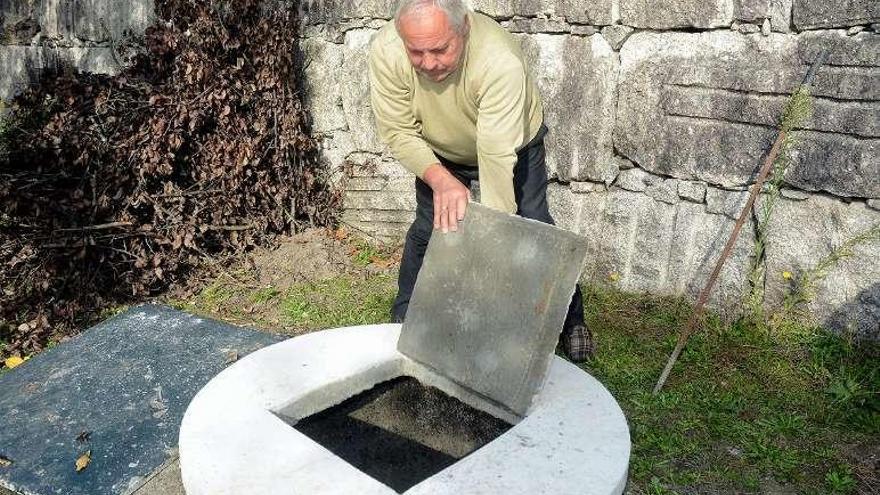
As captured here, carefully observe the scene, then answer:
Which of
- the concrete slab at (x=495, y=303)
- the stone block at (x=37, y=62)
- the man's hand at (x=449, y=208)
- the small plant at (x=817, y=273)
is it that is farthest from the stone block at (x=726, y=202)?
the stone block at (x=37, y=62)

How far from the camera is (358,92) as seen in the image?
5457 millimetres

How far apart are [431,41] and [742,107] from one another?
6.04ft

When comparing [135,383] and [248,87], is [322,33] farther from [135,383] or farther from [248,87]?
[135,383]

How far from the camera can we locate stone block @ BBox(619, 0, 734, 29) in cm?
392

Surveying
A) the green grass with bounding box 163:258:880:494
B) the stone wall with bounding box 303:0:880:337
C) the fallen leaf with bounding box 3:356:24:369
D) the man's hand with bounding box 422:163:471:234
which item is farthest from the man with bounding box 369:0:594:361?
the fallen leaf with bounding box 3:356:24:369

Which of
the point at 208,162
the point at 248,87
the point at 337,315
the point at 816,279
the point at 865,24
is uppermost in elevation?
the point at 865,24

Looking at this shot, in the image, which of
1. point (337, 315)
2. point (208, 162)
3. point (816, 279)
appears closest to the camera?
point (816, 279)

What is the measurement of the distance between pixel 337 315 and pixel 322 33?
2067 millimetres

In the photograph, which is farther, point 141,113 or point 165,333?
point 141,113

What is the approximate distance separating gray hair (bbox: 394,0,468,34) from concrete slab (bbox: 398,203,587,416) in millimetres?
825

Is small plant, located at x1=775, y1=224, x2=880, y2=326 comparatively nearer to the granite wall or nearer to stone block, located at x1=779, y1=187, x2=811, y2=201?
the granite wall

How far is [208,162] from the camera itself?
5.28m

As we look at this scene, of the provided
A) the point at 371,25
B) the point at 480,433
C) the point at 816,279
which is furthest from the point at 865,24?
the point at 371,25

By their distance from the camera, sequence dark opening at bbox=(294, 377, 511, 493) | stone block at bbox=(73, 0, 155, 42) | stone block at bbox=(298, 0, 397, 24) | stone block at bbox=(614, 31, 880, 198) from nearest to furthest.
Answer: dark opening at bbox=(294, 377, 511, 493), stone block at bbox=(614, 31, 880, 198), stone block at bbox=(298, 0, 397, 24), stone block at bbox=(73, 0, 155, 42)
